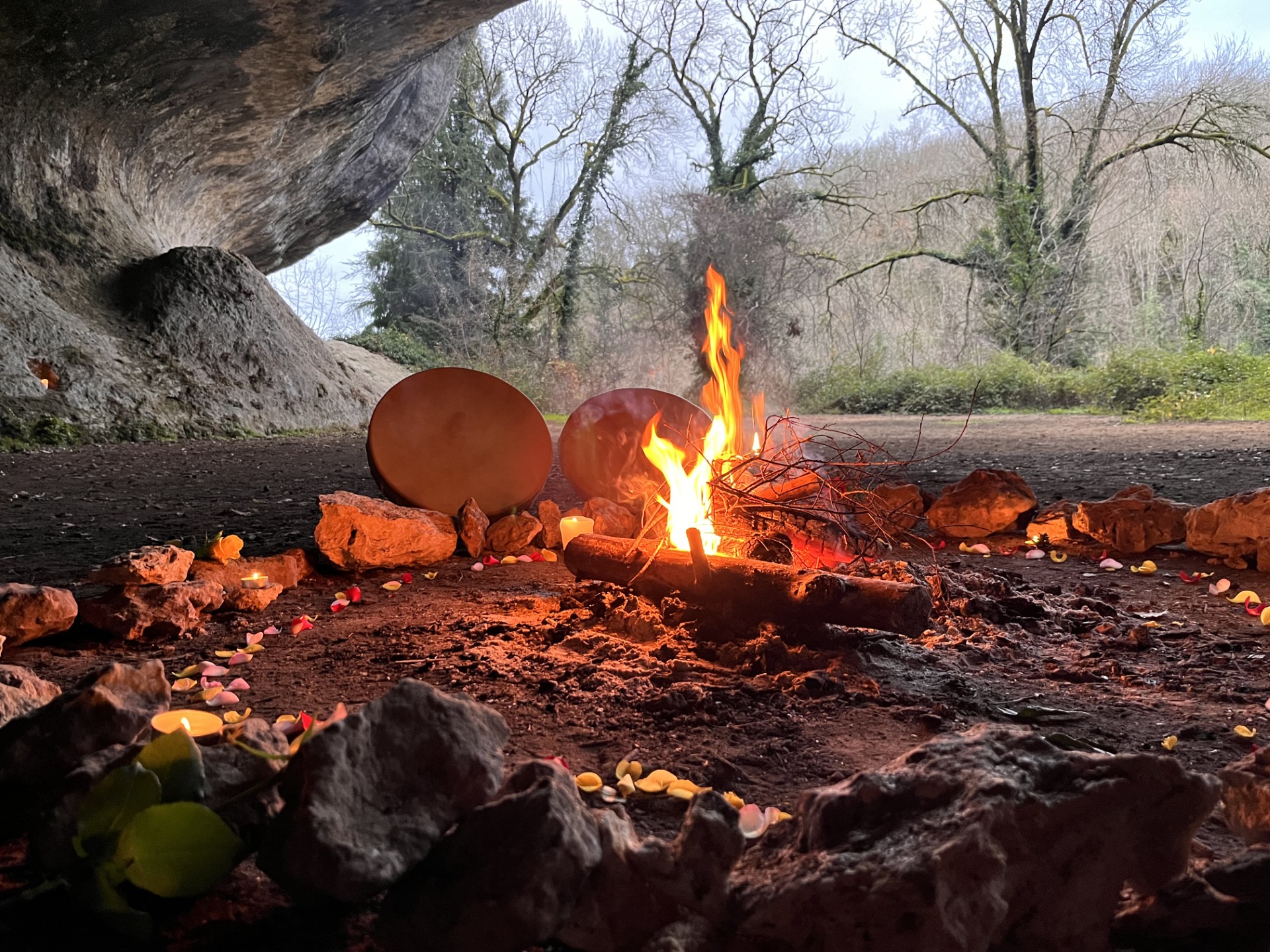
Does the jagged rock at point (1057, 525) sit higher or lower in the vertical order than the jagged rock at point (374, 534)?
lower

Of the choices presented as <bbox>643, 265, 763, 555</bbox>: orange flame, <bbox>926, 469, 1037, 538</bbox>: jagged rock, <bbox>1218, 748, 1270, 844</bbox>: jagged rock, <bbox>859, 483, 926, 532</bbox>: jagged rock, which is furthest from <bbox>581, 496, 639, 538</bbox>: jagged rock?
<bbox>1218, 748, 1270, 844</bbox>: jagged rock

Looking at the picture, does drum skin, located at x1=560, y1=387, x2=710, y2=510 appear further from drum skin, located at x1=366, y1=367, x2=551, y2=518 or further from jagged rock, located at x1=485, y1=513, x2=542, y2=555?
jagged rock, located at x1=485, y1=513, x2=542, y2=555

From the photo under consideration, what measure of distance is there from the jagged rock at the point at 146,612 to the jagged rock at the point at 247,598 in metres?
0.14

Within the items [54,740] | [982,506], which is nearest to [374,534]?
[54,740]

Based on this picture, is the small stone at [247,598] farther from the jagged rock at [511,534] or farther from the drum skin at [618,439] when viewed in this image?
the drum skin at [618,439]

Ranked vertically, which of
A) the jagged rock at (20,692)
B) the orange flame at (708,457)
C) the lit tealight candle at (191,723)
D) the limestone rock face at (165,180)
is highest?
the limestone rock face at (165,180)

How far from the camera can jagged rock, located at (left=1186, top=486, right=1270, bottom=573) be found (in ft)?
9.73

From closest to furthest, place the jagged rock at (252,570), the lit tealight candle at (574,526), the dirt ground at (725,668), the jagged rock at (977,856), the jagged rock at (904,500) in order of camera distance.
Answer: the jagged rock at (977,856), the dirt ground at (725,668), the jagged rock at (252,570), the lit tealight candle at (574,526), the jagged rock at (904,500)

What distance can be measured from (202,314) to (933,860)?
10138mm

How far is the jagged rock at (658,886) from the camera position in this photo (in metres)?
0.96

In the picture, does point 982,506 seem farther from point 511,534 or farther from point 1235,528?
point 511,534

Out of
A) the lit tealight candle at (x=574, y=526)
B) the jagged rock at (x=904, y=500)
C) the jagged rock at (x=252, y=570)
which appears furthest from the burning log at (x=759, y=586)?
the jagged rock at (x=904, y=500)

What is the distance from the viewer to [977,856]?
0.92 meters

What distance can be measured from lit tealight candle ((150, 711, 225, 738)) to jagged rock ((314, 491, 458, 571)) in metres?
1.55
